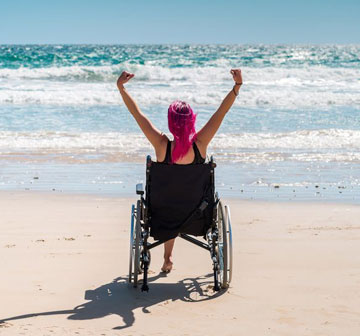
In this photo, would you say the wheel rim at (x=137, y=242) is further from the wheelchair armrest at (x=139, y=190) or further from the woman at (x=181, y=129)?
the woman at (x=181, y=129)

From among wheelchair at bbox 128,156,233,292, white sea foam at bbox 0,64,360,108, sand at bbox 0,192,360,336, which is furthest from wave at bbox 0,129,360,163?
white sea foam at bbox 0,64,360,108

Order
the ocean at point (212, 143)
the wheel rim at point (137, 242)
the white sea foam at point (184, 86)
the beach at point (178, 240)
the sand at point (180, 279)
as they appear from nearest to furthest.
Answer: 1. the sand at point (180, 279)
2. the beach at point (178, 240)
3. the wheel rim at point (137, 242)
4. the ocean at point (212, 143)
5. the white sea foam at point (184, 86)

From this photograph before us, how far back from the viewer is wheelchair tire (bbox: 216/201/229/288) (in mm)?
4092

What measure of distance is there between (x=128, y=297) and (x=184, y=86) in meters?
23.1

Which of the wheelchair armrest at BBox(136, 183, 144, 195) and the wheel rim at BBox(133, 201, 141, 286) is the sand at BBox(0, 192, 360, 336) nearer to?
the wheel rim at BBox(133, 201, 141, 286)

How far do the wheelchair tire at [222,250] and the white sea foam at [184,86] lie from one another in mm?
15244

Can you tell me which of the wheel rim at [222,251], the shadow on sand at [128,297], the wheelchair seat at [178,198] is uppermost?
the wheelchair seat at [178,198]

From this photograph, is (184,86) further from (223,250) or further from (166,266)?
(223,250)

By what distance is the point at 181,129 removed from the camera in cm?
409

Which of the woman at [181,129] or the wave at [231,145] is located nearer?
the woman at [181,129]

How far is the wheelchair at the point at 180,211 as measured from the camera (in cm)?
410

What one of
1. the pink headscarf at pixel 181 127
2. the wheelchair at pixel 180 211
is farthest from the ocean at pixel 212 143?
the pink headscarf at pixel 181 127

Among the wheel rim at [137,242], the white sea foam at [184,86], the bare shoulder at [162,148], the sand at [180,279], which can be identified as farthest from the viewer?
the white sea foam at [184,86]

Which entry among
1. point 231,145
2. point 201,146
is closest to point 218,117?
point 201,146
